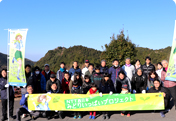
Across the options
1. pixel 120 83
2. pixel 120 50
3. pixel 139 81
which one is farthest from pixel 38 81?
pixel 120 50

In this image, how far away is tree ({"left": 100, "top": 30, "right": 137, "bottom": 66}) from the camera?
1098cm

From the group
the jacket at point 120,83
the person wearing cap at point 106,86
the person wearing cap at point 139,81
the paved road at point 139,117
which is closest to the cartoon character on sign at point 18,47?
the paved road at point 139,117

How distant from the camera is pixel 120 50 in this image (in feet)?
36.4

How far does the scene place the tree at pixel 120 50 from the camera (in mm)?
10984

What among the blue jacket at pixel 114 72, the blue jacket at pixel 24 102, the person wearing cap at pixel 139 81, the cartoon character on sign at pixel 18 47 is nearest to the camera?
the cartoon character on sign at pixel 18 47

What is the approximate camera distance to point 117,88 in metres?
6.82

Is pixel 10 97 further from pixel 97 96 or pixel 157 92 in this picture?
pixel 157 92

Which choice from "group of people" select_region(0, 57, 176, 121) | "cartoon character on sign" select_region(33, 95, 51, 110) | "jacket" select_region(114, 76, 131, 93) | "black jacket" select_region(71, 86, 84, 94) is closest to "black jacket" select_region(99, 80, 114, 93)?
"group of people" select_region(0, 57, 176, 121)

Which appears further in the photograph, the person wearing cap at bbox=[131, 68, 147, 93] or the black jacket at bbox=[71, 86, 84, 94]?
the person wearing cap at bbox=[131, 68, 147, 93]

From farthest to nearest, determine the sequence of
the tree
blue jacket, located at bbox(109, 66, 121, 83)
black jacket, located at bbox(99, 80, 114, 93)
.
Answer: the tree
blue jacket, located at bbox(109, 66, 121, 83)
black jacket, located at bbox(99, 80, 114, 93)

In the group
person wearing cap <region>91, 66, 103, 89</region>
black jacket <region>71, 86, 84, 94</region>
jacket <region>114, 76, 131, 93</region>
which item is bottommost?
black jacket <region>71, 86, 84, 94</region>

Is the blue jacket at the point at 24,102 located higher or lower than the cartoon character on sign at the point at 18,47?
lower

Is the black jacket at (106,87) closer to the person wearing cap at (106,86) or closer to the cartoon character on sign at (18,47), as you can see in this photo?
the person wearing cap at (106,86)

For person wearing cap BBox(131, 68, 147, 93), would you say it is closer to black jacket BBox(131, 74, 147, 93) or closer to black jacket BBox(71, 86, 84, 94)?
black jacket BBox(131, 74, 147, 93)
